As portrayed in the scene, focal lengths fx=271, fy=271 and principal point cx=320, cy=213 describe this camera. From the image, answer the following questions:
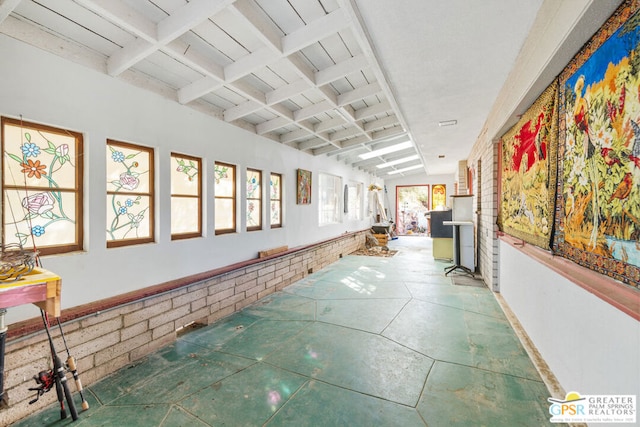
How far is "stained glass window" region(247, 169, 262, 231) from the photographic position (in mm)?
4418

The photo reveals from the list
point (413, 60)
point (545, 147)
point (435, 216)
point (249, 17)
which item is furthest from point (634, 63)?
point (435, 216)

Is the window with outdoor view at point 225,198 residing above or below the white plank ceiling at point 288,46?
below

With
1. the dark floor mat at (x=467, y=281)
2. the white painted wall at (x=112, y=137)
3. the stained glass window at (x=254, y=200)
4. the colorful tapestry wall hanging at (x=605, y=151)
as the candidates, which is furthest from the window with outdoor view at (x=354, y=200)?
the colorful tapestry wall hanging at (x=605, y=151)

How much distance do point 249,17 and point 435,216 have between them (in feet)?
21.7

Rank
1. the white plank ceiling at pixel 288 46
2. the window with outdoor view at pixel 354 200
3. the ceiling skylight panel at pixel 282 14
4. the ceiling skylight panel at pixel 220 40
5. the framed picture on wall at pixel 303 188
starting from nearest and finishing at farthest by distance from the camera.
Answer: the white plank ceiling at pixel 288 46 → the ceiling skylight panel at pixel 282 14 → the ceiling skylight panel at pixel 220 40 → the framed picture on wall at pixel 303 188 → the window with outdoor view at pixel 354 200

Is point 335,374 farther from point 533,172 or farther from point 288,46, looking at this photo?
point 288,46

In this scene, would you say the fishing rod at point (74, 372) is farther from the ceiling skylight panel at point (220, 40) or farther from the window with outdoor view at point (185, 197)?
the ceiling skylight panel at point (220, 40)

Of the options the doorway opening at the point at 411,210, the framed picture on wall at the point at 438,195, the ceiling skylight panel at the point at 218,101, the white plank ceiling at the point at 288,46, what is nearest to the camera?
the white plank ceiling at the point at 288,46

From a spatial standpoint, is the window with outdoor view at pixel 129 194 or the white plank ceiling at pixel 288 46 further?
the window with outdoor view at pixel 129 194

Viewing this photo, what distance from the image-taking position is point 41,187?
2.16 metres

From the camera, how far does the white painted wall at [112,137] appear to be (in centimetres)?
204

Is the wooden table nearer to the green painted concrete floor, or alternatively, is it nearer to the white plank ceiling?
the green painted concrete floor

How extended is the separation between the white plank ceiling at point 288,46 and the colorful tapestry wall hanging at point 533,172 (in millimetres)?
607

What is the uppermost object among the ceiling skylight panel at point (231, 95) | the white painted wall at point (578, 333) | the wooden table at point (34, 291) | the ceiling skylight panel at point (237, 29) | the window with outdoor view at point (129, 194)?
the ceiling skylight panel at point (237, 29)
